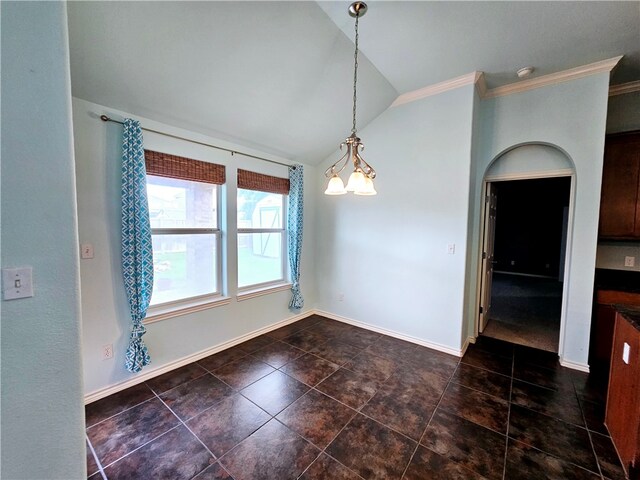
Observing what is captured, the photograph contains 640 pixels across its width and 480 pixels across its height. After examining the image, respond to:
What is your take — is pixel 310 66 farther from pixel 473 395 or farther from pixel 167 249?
pixel 473 395

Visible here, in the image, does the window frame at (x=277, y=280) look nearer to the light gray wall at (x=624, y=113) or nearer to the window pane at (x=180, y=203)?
the window pane at (x=180, y=203)

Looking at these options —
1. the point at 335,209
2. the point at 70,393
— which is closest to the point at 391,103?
the point at 335,209

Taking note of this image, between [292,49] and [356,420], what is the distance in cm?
308

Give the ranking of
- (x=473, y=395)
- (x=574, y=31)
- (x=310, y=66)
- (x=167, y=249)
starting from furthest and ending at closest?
1. (x=167, y=249)
2. (x=310, y=66)
3. (x=473, y=395)
4. (x=574, y=31)

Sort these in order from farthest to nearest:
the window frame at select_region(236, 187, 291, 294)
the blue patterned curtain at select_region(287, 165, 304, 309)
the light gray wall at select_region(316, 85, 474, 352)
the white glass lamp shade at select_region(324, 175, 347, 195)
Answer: the blue patterned curtain at select_region(287, 165, 304, 309) → the window frame at select_region(236, 187, 291, 294) → the light gray wall at select_region(316, 85, 474, 352) → the white glass lamp shade at select_region(324, 175, 347, 195)

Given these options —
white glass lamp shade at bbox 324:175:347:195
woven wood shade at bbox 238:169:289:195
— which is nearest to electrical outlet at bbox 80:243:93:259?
woven wood shade at bbox 238:169:289:195

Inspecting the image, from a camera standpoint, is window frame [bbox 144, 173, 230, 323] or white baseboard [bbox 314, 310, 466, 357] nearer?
window frame [bbox 144, 173, 230, 323]

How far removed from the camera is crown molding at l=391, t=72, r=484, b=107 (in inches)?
108

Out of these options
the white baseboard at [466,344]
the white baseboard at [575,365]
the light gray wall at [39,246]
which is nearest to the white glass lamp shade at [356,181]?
the light gray wall at [39,246]

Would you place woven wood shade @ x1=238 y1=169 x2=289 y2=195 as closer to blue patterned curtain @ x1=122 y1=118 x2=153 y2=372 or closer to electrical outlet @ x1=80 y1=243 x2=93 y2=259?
blue patterned curtain @ x1=122 y1=118 x2=153 y2=372

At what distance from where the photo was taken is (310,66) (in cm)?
246

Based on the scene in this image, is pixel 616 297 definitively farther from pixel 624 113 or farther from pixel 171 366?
pixel 171 366

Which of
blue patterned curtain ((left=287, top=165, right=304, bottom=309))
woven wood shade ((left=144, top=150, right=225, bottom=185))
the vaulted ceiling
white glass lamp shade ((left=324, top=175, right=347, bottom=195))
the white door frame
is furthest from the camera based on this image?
blue patterned curtain ((left=287, top=165, right=304, bottom=309))

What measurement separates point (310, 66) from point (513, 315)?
4.82 meters
